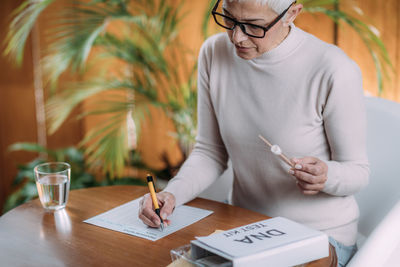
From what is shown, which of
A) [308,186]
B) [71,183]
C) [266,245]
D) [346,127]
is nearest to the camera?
[266,245]

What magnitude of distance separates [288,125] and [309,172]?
0.25m

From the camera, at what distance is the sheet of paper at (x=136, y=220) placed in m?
1.06

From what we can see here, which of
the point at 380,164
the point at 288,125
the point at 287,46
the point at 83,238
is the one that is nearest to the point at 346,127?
the point at 288,125

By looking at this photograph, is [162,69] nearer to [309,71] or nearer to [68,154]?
[68,154]

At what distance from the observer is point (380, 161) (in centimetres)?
151

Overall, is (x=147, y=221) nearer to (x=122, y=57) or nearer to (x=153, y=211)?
(x=153, y=211)

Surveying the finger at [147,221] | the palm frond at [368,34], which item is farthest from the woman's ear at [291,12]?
the palm frond at [368,34]

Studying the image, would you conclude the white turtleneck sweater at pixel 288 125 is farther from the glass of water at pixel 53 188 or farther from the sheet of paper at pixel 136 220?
the glass of water at pixel 53 188

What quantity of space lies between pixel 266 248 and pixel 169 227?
343 millimetres

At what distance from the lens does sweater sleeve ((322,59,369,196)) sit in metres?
1.19

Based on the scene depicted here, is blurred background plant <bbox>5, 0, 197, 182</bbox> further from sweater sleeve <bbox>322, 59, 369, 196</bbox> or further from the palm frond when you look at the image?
sweater sleeve <bbox>322, 59, 369, 196</bbox>

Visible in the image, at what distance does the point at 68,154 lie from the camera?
282cm

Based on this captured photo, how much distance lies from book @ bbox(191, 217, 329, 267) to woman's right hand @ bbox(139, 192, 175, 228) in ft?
0.81

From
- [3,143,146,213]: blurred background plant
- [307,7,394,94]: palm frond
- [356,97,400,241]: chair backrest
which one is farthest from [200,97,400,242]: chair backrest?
[3,143,146,213]: blurred background plant
